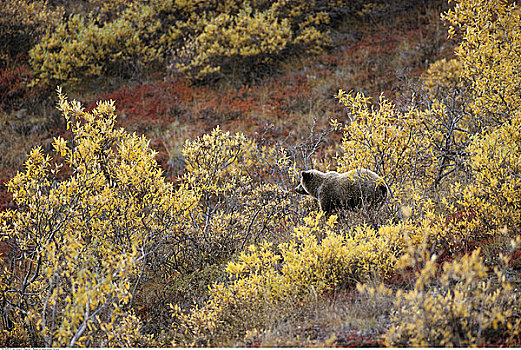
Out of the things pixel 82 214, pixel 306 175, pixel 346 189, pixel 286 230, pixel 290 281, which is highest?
pixel 82 214

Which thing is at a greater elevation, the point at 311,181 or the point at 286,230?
the point at 311,181

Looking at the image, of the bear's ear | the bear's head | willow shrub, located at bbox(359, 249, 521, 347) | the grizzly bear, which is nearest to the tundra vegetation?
willow shrub, located at bbox(359, 249, 521, 347)

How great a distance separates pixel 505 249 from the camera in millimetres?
3984

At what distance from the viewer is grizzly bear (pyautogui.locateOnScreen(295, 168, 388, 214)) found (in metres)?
5.38

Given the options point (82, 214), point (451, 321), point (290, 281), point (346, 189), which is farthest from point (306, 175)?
point (82, 214)

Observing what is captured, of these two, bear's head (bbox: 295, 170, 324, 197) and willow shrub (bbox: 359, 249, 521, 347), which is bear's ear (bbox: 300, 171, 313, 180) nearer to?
bear's head (bbox: 295, 170, 324, 197)

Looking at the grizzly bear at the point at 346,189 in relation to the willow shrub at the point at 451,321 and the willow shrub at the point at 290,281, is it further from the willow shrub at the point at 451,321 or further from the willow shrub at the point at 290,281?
the willow shrub at the point at 451,321

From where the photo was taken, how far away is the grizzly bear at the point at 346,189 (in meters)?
5.38

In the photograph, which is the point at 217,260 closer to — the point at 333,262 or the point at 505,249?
the point at 333,262

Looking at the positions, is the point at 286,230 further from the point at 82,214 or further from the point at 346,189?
the point at 82,214

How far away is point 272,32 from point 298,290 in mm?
14438

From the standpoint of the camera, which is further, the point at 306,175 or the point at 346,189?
the point at 306,175

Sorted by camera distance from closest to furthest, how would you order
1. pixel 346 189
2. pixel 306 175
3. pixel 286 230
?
1. pixel 346 189
2. pixel 306 175
3. pixel 286 230

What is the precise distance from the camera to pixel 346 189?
547cm
